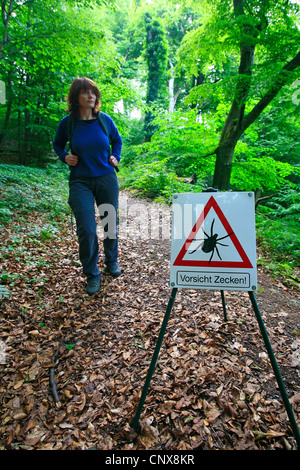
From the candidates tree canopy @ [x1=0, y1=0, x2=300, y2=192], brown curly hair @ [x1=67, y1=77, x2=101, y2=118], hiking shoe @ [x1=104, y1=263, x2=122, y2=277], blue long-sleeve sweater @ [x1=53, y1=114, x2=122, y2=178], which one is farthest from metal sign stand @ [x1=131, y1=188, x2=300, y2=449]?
tree canopy @ [x1=0, y1=0, x2=300, y2=192]

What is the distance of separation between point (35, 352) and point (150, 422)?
1200 millimetres

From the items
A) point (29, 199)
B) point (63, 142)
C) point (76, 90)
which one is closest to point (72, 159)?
point (63, 142)

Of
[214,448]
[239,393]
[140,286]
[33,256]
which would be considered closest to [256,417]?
[239,393]

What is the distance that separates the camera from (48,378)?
1828mm

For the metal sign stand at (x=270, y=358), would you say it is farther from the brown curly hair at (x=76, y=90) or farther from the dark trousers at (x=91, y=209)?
the brown curly hair at (x=76, y=90)

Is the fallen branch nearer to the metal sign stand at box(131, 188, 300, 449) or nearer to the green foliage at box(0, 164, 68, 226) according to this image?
the metal sign stand at box(131, 188, 300, 449)

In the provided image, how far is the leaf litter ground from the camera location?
4.77ft

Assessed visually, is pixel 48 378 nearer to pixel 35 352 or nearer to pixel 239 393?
pixel 35 352

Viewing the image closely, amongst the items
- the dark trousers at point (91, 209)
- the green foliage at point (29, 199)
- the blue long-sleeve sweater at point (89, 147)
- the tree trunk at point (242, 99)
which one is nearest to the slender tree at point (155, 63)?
the green foliage at point (29, 199)

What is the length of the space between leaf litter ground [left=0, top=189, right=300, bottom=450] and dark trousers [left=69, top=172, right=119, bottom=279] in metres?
0.54

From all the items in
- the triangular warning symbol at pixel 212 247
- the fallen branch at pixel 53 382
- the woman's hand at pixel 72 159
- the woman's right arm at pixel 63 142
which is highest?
the woman's right arm at pixel 63 142

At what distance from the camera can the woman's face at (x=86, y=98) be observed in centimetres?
243

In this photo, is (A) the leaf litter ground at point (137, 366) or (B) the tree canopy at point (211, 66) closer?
(A) the leaf litter ground at point (137, 366)

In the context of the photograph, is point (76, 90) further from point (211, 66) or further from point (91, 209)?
point (211, 66)
